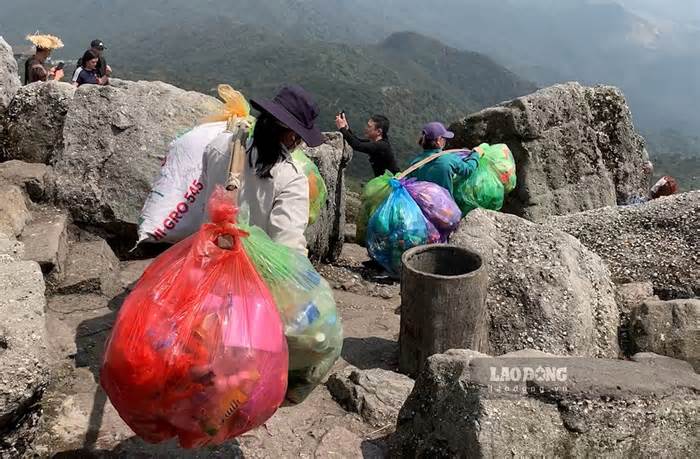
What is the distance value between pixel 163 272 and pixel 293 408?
154 centimetres

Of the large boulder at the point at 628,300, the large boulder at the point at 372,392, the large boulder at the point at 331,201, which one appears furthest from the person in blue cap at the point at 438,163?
the large boulder at the point at 372,392

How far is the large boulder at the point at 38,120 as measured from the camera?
5.47 meters

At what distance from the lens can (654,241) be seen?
516 cm

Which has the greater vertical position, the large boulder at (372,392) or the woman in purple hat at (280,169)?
the woman in purple hat at (280,169)

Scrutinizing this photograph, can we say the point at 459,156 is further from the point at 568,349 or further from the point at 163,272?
the point at 163,272

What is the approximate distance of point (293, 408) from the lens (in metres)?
3.48

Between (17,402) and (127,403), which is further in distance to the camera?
(17,402)

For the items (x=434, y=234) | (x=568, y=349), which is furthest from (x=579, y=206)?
(x=568, y=349)

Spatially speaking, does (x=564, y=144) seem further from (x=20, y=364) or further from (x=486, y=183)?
(x=20, y=364)

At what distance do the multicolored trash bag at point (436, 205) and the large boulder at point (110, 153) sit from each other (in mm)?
2279

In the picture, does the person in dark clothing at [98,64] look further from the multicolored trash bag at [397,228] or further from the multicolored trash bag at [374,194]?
the multicolored trash bag at [397,228]

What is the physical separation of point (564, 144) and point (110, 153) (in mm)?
5948

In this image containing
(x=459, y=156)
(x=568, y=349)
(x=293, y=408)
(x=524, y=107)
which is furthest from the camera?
(x=524, y=107)

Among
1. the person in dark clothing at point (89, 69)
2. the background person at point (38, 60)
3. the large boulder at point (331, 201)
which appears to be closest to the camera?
the large boulder at point (331, 201)
